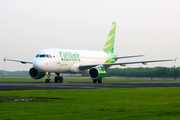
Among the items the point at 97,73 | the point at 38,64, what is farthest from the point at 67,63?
the point at 38,64

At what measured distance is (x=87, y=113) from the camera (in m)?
11.1

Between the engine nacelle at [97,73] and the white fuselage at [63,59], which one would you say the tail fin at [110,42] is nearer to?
the white fuselage at [63,59]

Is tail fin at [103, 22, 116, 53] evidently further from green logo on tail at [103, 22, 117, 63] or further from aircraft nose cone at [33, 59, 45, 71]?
aircraft nose cone at [33, 59, 45, 71]

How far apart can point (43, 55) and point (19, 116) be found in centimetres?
2946

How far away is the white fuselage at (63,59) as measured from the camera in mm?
38875

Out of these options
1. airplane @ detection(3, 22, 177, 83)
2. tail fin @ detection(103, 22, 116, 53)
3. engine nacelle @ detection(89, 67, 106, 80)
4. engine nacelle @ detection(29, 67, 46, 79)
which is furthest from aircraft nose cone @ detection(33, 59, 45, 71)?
tail fin @ detection(103, 22, 116, 53)

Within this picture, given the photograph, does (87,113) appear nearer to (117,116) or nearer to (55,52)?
(117,116)

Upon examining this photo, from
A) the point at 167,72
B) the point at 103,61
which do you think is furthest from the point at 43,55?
the point at 167,72

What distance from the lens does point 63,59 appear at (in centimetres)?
4228

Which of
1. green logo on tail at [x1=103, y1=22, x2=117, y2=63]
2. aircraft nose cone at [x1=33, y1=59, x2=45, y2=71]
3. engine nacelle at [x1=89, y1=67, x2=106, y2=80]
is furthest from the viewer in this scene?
green logo on tail at [x1=103, y1=22, x2=117, y2=63]

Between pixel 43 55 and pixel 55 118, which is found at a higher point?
pixel 43 55

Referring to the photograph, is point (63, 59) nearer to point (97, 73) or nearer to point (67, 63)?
point (67, 63)

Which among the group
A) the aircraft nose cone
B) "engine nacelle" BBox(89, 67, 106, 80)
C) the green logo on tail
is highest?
the green logo on tail

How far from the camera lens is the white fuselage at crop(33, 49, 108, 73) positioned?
3888 cm
